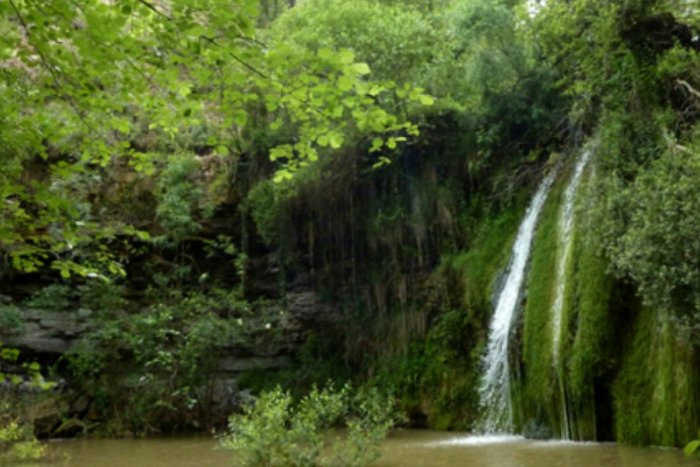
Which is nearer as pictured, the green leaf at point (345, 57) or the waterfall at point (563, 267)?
the green leaf at point (345, 57)

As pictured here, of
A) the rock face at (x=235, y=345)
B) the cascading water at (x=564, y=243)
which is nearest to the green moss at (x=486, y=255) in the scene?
the cascading water at (x=564, y=243)

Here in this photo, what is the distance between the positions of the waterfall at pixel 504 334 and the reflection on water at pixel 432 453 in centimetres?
66

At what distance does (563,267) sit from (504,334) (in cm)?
178

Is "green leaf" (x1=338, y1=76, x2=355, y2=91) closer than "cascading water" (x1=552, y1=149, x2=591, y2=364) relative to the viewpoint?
Yes

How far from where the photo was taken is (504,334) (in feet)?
41.4

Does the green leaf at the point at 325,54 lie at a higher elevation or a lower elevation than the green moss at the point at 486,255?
lower

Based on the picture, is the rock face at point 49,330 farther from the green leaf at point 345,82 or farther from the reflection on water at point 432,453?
the green leaf at point 345,82

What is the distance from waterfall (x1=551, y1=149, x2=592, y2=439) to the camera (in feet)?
34.6

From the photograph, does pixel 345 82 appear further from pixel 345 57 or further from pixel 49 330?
pixel 49 330

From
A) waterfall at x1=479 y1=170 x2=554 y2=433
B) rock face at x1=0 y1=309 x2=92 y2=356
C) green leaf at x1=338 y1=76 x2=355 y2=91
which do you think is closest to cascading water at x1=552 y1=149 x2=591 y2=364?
waterfall at x1=479 y1=170 x2=554 y2=433

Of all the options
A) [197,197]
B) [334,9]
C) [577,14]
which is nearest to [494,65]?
[577,14]

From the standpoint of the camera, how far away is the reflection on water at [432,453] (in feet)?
27.6

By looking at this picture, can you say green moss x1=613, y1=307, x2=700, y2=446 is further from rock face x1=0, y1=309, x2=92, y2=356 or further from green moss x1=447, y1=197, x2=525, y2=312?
rock face x1=0, y1=309, x2=92, y2=356

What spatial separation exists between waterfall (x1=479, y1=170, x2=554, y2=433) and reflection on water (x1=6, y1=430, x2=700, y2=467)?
66cm
